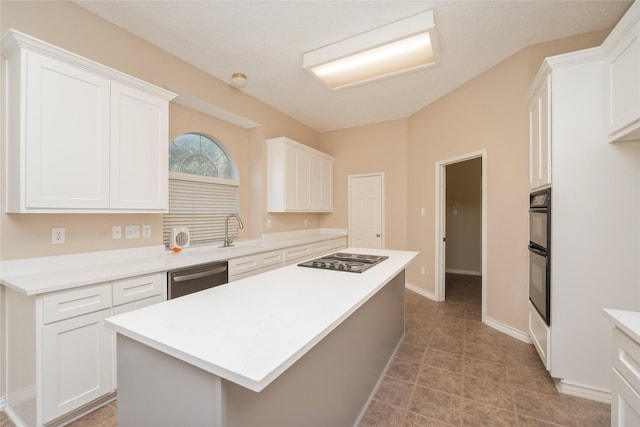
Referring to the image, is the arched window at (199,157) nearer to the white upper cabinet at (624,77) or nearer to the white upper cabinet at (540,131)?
the white upper cabinet at (540,131)

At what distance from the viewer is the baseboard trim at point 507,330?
2729mm

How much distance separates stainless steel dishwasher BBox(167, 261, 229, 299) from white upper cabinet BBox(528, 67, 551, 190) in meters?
2.87

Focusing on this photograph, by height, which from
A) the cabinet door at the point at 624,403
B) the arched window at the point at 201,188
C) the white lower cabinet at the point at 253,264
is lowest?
the cabinet door at the point at 624,403

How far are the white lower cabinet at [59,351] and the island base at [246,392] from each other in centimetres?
87

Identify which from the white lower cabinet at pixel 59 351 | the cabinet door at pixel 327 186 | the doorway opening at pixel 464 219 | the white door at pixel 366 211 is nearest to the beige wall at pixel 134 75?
the white lower cabinet at pixel 59 351

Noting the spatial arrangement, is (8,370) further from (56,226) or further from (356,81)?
(356,81)

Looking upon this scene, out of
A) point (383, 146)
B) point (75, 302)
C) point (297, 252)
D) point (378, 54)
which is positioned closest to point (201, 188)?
point (297, 252)

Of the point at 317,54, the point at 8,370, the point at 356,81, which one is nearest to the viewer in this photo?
the point at 8,370

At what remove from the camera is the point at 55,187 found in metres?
1.78

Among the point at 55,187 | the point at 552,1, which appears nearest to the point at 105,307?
the point at 55,187

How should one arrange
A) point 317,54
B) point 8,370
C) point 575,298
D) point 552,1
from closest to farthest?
point 8,370
point 575,298
point 552,1
point 317,54

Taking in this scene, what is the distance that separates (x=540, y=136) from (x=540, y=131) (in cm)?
4

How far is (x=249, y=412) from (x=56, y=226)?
82.0 inches

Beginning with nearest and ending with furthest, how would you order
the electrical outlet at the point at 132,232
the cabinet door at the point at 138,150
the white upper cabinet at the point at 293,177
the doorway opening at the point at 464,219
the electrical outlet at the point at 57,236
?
1. the electrical outlet at the point at 57,236
2. the cabinet door at the point at 138,150
3. the electrical outlet at the point at 132,232
4. the white upper cabinet at the point at 293,177
5. the doorway opening at the point at 464,219
